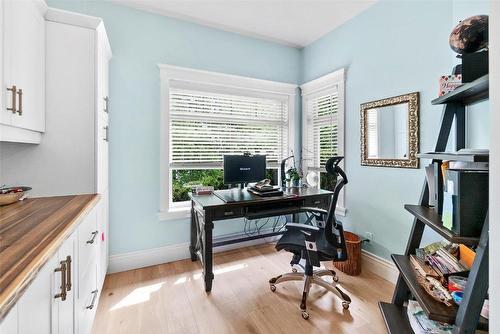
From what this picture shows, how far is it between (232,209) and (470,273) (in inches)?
64.8

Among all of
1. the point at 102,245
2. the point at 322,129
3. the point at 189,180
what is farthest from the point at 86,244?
the point at 322,129

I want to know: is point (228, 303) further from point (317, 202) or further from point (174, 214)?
point (317, 202)

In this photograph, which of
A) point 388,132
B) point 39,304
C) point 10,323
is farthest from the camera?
point 388,132

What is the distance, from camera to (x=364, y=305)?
1892mm

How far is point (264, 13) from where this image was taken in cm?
257

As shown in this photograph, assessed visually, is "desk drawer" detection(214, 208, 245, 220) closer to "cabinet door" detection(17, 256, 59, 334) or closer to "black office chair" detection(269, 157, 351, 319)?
"black office chair" detection(269, 157, 351, 319)

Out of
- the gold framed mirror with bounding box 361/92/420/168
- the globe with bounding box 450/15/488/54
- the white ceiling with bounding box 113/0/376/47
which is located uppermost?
the white ceiling with bounding box 113/0/376/47

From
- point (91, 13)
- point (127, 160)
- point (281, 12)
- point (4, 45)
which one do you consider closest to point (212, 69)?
point (281, 12)

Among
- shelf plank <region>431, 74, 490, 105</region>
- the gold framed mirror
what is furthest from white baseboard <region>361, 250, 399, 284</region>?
shelf plank <region>431, 74, 490, 105</region>

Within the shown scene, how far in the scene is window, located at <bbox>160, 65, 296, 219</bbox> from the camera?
2.66 metres

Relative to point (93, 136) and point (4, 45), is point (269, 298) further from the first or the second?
point (4, 45)

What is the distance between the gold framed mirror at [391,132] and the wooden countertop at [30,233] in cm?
246

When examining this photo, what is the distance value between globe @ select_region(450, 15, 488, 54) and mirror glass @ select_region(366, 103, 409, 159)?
103 centimetres

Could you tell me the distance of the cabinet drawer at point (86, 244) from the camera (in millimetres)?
1268
